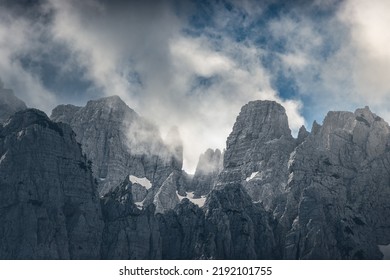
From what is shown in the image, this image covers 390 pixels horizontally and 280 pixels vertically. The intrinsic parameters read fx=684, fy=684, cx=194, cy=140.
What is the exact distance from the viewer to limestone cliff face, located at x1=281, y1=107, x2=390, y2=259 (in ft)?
456

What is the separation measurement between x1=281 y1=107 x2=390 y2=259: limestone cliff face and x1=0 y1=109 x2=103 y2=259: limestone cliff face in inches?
1630

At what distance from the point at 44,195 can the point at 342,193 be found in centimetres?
6867

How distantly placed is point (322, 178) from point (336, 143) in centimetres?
2334

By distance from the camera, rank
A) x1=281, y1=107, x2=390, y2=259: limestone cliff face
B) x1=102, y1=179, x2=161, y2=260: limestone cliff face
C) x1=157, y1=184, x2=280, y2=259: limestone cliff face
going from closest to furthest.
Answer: x1=102, y1=179, x2=161, y2=260: limestone cliff face < x1=157, y1=184, x2=280, y2=259: limestone cliff face < x1=281, y1=107, x2=390, y2=259: limestone cliff face

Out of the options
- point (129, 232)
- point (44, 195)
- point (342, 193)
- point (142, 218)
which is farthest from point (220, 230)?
point (44, 195)

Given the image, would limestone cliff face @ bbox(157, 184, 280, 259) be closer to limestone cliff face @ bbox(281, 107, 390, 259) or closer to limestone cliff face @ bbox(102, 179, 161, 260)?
limestone cliff face @ bbox(102, 179, 161, 260)

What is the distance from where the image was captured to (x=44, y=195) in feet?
434

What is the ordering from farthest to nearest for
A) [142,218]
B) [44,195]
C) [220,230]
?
[142,218] → [220,230] → [44,195]

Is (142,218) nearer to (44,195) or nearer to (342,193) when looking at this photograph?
(44,195)

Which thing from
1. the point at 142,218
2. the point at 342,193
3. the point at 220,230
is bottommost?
the point at 220,230

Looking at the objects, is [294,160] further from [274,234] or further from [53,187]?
[53,187]

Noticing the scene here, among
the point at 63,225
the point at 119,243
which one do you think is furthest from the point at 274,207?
the point at 63,225

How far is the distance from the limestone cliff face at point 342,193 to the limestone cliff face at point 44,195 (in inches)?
1630

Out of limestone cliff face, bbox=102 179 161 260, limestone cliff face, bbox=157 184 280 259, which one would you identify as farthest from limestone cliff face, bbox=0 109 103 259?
limestone cliff face, bbox=157 184 280 259
